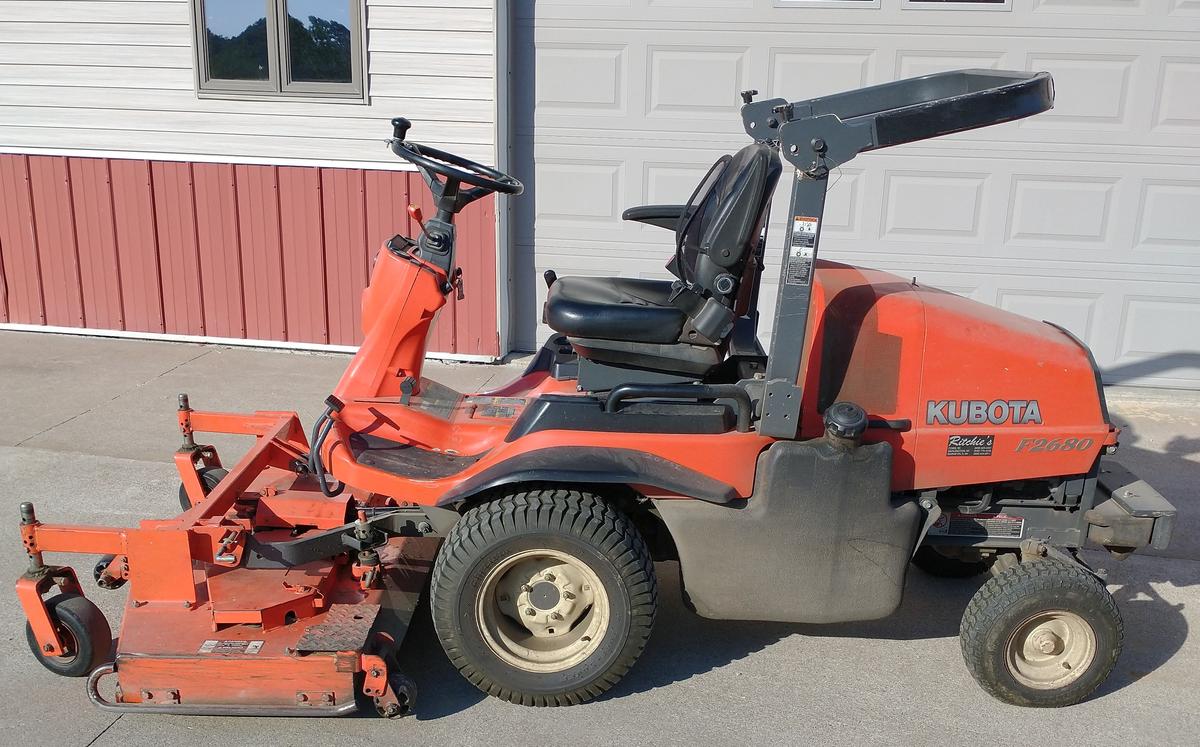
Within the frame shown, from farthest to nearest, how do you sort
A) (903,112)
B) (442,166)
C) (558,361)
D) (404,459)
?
(558,361), (442,166), (404,459), (903,112)

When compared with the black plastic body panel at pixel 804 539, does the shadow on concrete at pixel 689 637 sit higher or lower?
lower

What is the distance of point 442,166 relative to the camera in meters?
3.95

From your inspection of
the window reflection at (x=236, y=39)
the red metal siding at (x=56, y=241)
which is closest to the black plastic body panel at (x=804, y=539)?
the window reflection at (x=236, y=39)

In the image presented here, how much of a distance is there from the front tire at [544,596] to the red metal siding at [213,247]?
13.5ft

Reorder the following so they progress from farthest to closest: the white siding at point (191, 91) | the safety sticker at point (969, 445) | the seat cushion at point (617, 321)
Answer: the white siding at point (191, 91)
the seat cushion at point (617, 321)
the safety sticker at point (969, 445)

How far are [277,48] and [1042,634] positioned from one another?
6.23 m

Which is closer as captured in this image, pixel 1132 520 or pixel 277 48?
pixel 1132 520

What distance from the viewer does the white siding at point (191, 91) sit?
23.0 ft

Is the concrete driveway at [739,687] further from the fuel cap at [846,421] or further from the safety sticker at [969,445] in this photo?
the fuel cap at [846,421]

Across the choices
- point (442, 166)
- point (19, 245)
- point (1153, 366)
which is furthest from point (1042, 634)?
point (19, 245)

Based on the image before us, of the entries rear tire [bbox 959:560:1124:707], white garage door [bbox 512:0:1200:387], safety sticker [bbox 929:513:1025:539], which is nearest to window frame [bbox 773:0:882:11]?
white garage door [bbox 512:0:1200:387]

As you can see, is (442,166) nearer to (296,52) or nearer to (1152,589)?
(1152,589)

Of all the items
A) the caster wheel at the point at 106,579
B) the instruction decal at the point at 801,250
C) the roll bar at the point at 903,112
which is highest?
the roll bar at the point at 903,112

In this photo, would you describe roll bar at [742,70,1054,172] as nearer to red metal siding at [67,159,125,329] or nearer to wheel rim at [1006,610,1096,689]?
wheel rim at [1006,610,1096,689]
